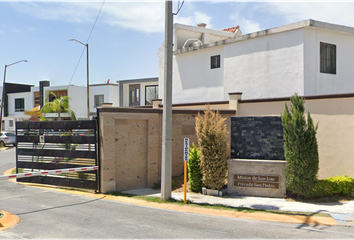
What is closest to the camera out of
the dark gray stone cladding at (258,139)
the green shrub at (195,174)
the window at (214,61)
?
the dark gray stone cladding at (258,139)

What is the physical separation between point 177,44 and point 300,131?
603 inches

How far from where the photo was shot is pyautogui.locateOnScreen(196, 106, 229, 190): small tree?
40.4 feet

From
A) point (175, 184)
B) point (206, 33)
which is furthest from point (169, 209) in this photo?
point (206, 33)

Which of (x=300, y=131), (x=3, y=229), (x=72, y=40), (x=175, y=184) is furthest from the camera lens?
(x=72, y=40)

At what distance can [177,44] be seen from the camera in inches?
982

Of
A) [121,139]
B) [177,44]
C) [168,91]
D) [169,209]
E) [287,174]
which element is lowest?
[169,209]

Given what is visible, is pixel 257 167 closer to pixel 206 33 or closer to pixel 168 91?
pixel 168 91

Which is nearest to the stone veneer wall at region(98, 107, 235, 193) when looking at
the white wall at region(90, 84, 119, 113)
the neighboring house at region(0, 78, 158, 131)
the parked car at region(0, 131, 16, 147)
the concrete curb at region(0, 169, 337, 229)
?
the concrete curb at region(0, 169, 337, 229)

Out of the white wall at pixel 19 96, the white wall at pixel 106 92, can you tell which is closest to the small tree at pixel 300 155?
the white wall at pixel 106 92

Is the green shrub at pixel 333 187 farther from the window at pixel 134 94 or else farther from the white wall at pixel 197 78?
the window at pixel 134 94

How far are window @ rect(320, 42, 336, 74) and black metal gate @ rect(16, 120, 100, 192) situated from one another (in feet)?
40.7

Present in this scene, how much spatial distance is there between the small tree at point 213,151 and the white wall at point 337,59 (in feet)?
24.1

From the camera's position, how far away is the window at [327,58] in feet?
58.9

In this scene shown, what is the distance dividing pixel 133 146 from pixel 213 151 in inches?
132
